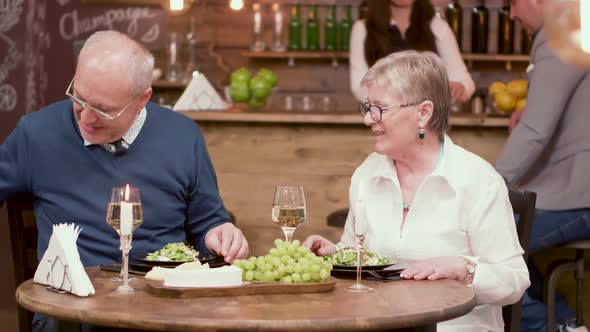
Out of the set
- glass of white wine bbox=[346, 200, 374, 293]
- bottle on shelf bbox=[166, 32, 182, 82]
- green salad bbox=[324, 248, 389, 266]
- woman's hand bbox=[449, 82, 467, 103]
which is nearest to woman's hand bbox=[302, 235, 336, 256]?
green salad bbox=[324, 248, 389, 266]

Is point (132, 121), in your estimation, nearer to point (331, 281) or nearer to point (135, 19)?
point (331, 281)

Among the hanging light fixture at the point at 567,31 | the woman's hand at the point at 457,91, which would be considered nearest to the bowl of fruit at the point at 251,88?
the woman's hand at the point at 457,91

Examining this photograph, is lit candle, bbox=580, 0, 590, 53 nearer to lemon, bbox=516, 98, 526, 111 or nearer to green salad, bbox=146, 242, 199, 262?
green salad, bbox=146, 242, 199, 262

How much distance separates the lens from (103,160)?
2898 mm

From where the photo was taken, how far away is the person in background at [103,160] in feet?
9.05

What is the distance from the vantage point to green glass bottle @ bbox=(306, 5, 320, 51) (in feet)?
24.4

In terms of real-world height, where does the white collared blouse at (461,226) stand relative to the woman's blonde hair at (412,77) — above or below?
below

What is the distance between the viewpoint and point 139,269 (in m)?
2.53

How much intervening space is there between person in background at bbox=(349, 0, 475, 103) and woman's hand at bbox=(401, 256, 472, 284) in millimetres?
2879

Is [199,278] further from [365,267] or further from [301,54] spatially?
[301,54]

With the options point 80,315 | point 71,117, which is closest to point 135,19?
point 71,117

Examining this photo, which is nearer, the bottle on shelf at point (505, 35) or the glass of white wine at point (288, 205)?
the glass of white wine at point (288, 205)

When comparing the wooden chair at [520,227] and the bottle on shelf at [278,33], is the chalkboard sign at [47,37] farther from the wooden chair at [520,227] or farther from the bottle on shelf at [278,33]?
the wooden chair at [520,227]

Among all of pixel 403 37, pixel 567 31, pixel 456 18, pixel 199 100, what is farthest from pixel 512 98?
pixel 456 18
